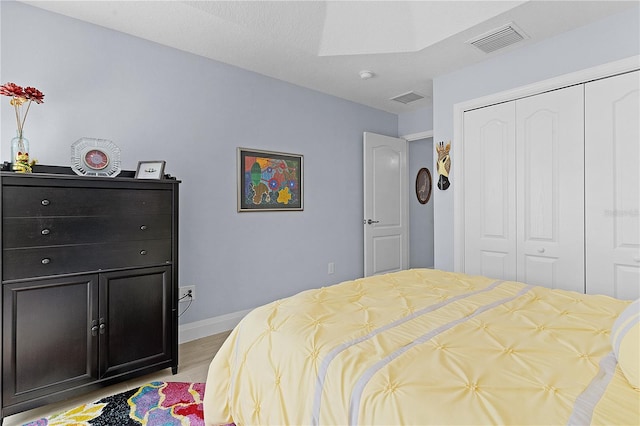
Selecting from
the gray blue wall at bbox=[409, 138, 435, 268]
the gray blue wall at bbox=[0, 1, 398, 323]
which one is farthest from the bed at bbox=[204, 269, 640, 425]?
the gray blue wall at bbox=[409, 138, 435, 268]

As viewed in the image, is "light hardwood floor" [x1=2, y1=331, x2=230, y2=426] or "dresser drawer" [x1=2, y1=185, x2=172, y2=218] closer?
"dresser drawer" [x1=2, y1=185, x2=172, y2=218]

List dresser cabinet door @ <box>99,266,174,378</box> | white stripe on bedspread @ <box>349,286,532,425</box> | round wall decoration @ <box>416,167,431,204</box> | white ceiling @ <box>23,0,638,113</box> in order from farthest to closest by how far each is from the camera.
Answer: round wall decoration @ <box>416,167,431,204</box> → white ceiling @ <box>23,0,638,113</box> → dresser cabinet door @ <box>99,266,174,378</box> → white stripe on bedspread @ <box>349,286,532,425</box>

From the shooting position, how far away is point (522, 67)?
2.92 m

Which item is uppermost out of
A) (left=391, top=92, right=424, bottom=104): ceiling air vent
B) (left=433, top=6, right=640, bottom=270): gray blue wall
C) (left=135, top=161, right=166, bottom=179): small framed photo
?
(left=391, top=92, right=424, bottom=104): ceiling air vent

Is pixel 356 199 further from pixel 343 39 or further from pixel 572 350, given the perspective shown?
pixel 572 350

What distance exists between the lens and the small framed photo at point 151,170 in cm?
241

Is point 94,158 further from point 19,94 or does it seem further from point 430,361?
point 430,361

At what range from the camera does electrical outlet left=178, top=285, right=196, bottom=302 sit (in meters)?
2.95

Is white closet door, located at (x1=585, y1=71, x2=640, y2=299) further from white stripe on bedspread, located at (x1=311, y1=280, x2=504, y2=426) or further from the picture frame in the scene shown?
the picture frame

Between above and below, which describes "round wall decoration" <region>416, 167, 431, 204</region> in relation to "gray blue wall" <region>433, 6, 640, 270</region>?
below

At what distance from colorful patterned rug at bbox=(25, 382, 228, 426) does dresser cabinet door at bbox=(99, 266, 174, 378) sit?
0.17 m

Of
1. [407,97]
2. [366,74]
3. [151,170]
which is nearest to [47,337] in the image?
[151,170]

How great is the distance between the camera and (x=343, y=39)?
2.96 m

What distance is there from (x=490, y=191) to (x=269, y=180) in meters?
2.09
